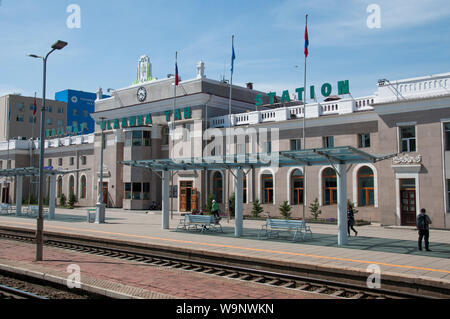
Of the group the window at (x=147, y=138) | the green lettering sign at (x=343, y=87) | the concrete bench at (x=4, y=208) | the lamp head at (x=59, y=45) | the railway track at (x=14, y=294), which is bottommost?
the railway track at (x=14, y=294)

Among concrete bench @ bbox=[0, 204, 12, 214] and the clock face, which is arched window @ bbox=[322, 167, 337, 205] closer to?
the clock face

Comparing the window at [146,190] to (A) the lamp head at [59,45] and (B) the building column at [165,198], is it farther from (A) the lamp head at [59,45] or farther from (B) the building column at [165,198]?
(A) the lamp head at [59,45]

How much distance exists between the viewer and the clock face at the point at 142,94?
4391 centimetres

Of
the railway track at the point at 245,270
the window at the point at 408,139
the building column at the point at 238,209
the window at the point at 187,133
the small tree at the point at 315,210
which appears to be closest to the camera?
the railway track at the point at 245,270

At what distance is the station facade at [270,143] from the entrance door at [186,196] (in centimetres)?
9

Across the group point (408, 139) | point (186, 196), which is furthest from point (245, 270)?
point (186, 196)

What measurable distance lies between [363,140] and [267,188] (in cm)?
891

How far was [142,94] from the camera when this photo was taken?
44125mm

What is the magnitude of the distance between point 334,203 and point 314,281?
2029cm

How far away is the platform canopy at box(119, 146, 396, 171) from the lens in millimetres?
16953

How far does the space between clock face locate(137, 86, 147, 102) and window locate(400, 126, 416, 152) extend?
26764 mm

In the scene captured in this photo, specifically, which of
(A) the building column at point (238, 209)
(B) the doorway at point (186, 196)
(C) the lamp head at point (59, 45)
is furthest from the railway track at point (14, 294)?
(B) the doorway at point (186, 196)

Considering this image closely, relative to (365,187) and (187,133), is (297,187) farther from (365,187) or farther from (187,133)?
(187,133)
